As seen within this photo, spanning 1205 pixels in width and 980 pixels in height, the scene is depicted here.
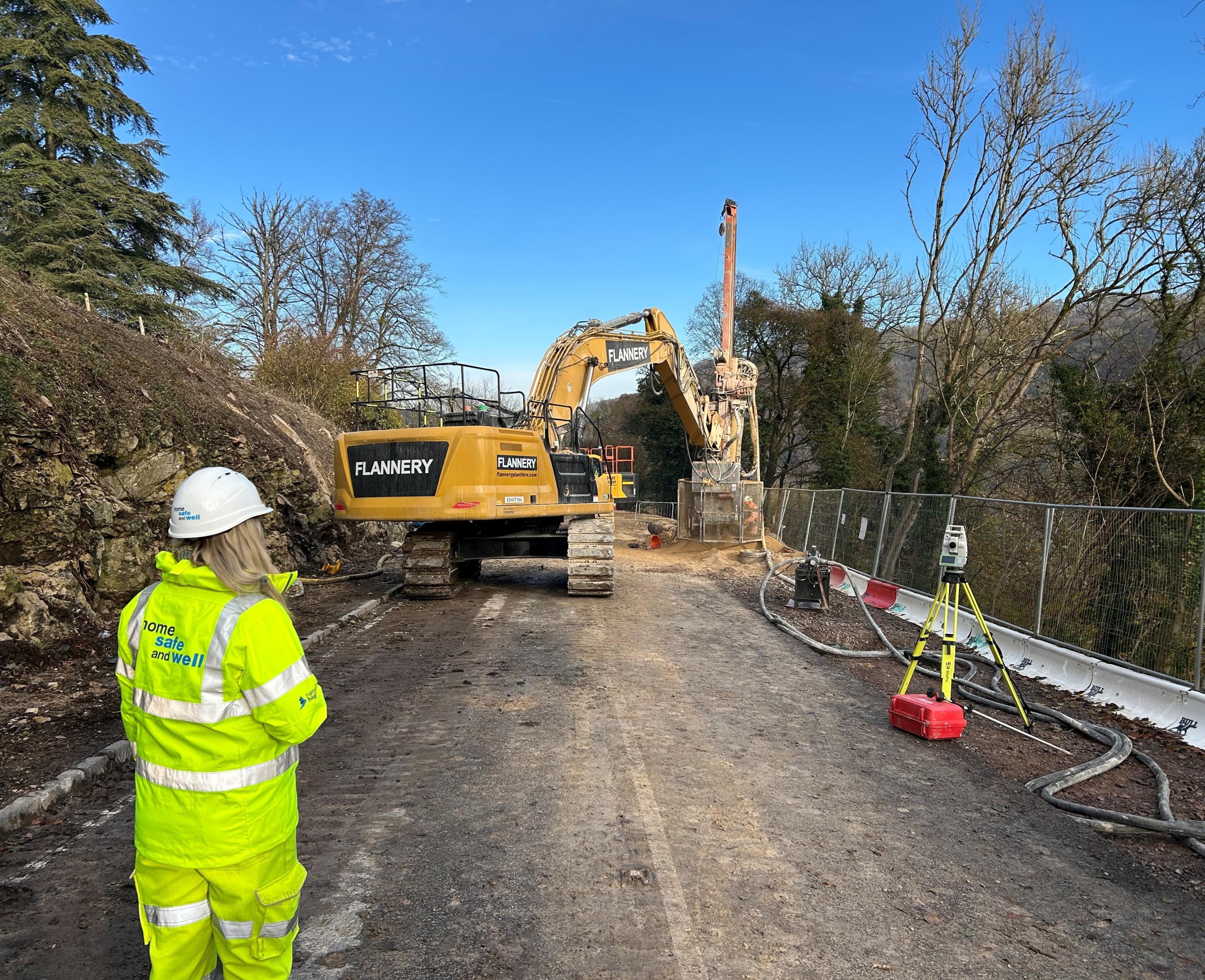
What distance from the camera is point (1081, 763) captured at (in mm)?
5277

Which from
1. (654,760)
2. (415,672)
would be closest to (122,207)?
(415,672)

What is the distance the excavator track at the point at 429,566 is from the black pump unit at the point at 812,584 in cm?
530

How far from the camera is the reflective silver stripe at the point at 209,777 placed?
2.02 meters

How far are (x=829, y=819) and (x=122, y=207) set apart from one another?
2184cm

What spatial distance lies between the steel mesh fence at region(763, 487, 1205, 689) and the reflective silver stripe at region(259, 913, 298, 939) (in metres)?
6.87

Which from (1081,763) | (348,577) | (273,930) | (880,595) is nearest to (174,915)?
(273,930)

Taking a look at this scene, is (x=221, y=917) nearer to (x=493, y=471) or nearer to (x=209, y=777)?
(x=209, y=777)

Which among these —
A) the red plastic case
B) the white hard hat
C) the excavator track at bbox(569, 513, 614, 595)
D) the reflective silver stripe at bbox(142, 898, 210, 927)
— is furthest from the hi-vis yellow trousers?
the excavator track at bbox(569, 513, 614, 595)

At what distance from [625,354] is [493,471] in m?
5.91

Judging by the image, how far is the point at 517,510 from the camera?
10.3 metres

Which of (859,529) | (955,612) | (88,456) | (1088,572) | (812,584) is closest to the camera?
(955,612)

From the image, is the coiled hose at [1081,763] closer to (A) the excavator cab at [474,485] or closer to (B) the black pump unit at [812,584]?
(B) the black pump unit at [812,584]

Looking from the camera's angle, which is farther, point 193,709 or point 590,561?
point 590,561

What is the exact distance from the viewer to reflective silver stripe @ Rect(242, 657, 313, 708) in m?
2.04
